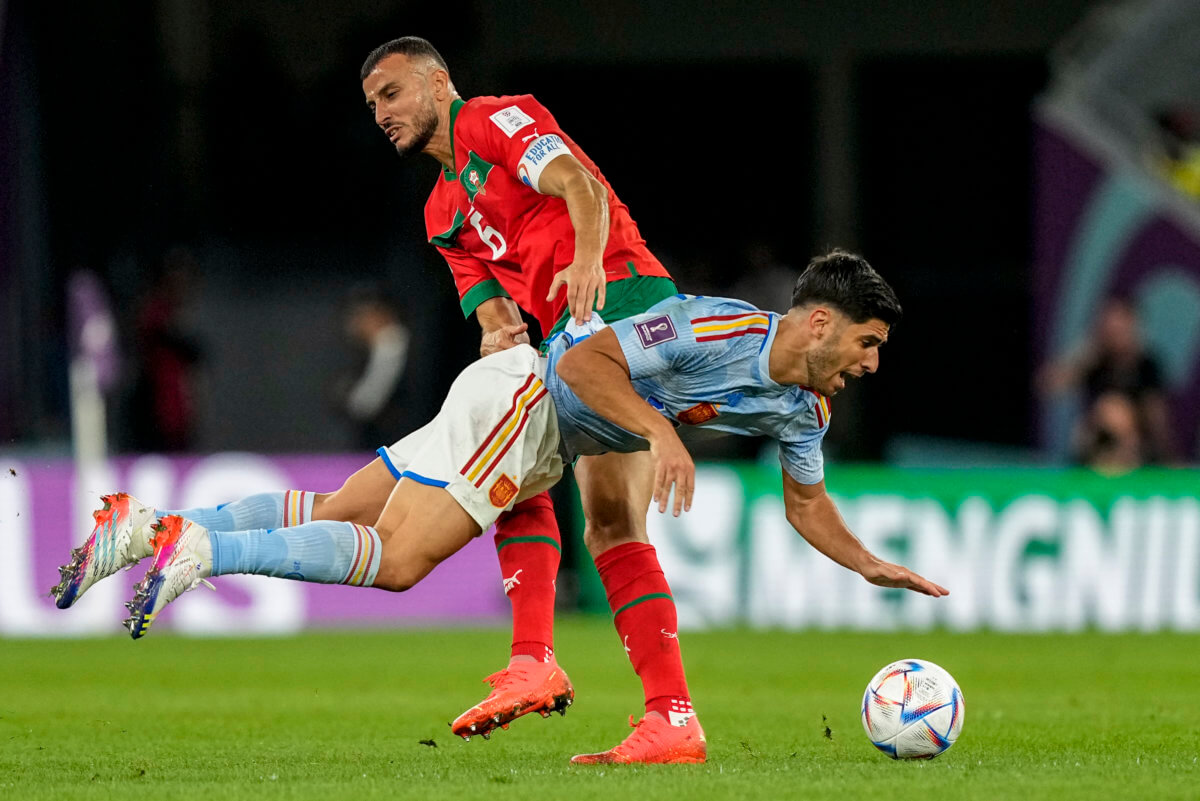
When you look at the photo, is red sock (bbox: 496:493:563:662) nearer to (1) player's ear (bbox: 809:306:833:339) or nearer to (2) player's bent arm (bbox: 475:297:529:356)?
(2) player's bent arm (bbox: 475:297:529:356)

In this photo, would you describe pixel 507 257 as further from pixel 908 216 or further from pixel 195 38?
pixel 908 216

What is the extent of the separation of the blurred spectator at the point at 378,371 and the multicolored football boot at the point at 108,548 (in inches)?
341

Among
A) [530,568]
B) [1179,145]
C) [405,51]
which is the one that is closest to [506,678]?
[530,568]

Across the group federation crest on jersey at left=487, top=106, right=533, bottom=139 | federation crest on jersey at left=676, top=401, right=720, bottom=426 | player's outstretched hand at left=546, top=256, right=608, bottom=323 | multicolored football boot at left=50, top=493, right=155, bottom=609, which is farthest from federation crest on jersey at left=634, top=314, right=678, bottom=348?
multicolored football boot at left=50, top=493, right=155, bottom=609

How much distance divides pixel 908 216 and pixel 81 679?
42.6ft

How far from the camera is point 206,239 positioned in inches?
712

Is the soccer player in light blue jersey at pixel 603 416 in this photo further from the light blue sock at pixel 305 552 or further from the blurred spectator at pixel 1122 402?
the blurred spectator at pixel 1122 402

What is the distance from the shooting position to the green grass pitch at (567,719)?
5.05 metres

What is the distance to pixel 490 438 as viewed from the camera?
18.1ft

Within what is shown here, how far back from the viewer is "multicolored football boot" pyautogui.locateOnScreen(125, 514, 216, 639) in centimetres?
502

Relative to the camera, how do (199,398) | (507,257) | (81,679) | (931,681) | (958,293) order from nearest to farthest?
1. (931,681)
2. (507,257)
3. (81,679)
4. (199,398)
5. (958,293)

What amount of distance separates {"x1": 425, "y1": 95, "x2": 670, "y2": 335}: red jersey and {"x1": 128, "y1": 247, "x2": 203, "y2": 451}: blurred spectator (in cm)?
895

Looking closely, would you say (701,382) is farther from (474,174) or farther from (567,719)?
(567,719)

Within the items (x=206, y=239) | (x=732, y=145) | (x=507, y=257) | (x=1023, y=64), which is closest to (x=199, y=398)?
(x=206, y=239)
